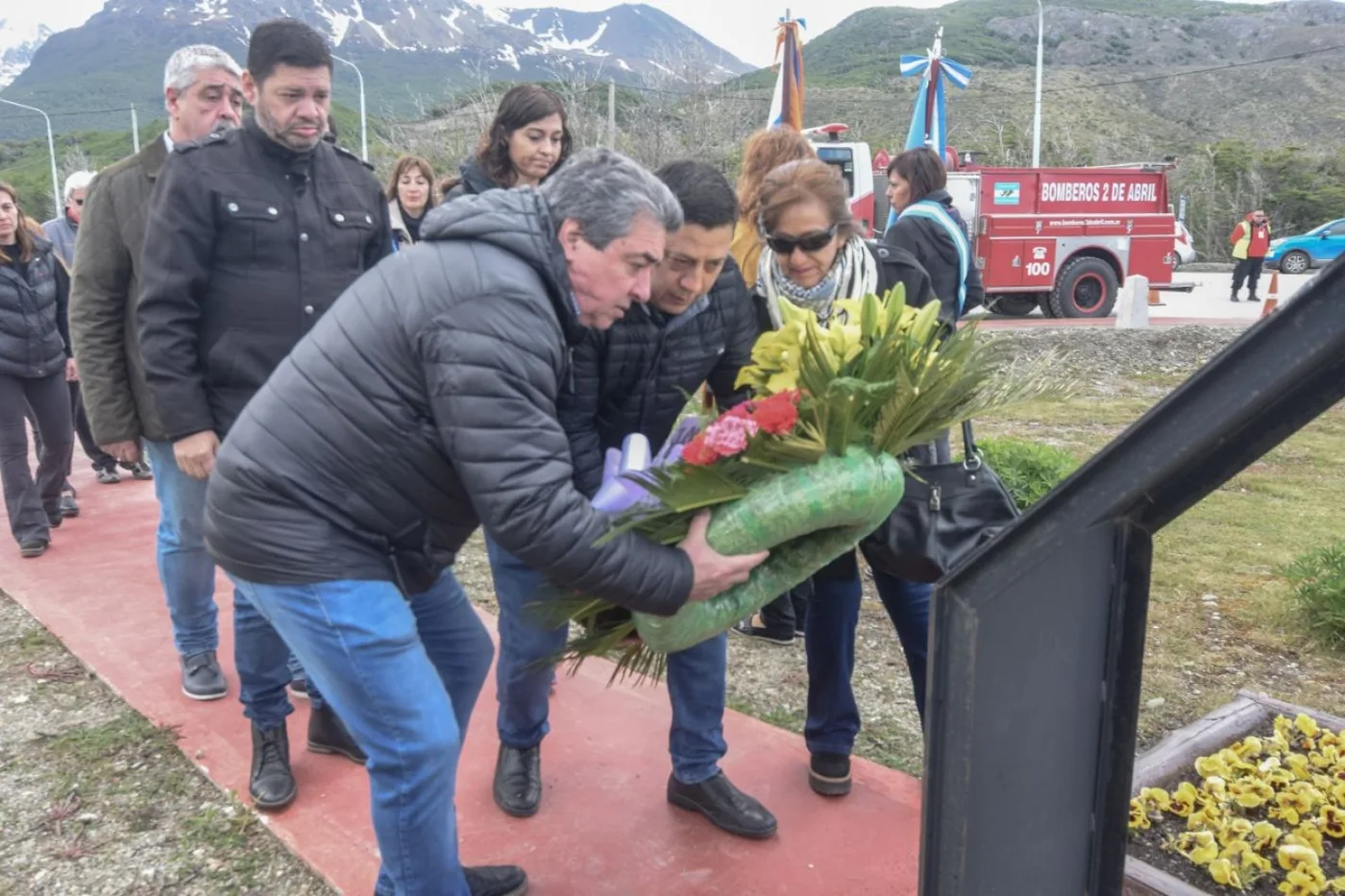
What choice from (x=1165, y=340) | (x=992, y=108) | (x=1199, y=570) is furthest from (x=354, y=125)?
(x=1199, y=570)

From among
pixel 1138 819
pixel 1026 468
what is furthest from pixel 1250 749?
pixel 1026 468

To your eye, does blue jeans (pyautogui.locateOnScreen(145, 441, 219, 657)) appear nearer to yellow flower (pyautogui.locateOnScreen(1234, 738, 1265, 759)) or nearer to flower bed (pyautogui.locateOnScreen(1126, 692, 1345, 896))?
flower bed (pyautogui.locateOnScreen(1126, 692, 1345, 896))

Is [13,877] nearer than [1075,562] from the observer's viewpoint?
No

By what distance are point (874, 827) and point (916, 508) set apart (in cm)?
87

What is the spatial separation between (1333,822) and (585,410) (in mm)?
1972

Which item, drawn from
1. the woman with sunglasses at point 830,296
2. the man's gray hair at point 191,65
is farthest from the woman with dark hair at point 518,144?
the woman with sunglasses at point 830,296

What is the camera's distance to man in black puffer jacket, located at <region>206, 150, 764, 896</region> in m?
1.69

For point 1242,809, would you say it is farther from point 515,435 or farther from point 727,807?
point 515,435

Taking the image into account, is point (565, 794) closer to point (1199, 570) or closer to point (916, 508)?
point (916, 508)

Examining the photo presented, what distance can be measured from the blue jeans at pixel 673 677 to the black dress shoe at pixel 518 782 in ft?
0.38

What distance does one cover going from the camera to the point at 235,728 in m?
3.26

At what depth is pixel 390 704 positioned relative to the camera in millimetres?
1908

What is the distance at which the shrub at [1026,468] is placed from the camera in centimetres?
519

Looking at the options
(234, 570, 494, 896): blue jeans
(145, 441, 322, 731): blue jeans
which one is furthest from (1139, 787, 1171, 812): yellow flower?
(145, 441, 322, 731): blue jeans
